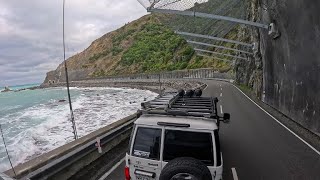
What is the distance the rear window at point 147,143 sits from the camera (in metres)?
6.17

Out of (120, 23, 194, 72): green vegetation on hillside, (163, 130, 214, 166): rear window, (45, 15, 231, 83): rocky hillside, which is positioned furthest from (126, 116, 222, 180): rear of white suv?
(120, 23, 194, 72): green vegetation on hillside

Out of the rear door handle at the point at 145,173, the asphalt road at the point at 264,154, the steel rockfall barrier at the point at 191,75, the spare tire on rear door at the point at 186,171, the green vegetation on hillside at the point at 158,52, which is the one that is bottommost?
the asphalt road at the point at 264,154

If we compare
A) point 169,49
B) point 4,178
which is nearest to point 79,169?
point 4,178

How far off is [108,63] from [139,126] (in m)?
159

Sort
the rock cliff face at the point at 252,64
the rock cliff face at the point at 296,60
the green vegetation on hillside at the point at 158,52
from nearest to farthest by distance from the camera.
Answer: the rock cliff face at the point at 296,60 → the rock cliff face at the point at 252,64 → the green vegetation on hillside at the point at 158,52

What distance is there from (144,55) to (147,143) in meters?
134

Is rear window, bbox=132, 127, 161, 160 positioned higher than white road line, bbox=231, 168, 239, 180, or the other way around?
rear window, bbox=132, 127, 161, 160

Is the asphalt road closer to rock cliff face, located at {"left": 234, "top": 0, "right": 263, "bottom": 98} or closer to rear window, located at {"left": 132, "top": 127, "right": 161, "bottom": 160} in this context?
rear window, located at {"left": 132, "top": 127, "right": 161, "bottom": 160}

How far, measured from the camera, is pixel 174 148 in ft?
19.9

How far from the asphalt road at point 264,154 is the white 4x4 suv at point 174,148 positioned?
9.19 feet

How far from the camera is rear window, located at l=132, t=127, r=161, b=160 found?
20.2ft

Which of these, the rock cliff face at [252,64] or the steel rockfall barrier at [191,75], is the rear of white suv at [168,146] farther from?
the steel rockfall barrier at [191,75]

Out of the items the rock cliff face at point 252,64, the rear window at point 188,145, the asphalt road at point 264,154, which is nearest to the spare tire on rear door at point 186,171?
the rear window at point 188,145

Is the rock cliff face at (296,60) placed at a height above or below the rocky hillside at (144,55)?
below
